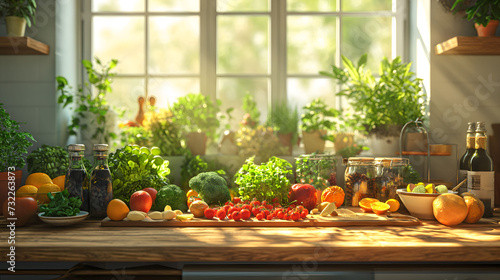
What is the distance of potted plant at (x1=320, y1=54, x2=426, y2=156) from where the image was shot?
1.98 metres

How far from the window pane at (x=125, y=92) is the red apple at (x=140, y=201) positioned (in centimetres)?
92

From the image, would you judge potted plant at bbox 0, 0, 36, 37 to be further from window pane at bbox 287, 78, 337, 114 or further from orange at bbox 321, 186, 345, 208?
orange at bbox 321, 186, 345, 208

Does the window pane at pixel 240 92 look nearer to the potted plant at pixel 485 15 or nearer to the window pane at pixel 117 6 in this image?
the window pane at pixel 117 6

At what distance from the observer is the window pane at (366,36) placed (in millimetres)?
2273

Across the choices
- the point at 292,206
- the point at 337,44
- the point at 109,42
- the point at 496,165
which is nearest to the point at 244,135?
the point at 292,206

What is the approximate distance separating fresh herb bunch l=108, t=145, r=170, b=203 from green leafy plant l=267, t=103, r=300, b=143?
2.31 feet

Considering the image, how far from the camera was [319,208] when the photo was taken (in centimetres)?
157

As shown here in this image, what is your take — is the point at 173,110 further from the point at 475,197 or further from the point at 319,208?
the point at 475,197

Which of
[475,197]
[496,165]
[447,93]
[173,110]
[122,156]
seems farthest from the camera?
[173,110]

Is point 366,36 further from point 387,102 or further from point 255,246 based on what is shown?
point 255,246

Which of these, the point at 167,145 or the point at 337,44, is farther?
the point at 337,44

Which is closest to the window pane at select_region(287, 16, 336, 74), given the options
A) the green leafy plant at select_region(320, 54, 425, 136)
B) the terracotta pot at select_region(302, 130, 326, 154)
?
the green leafy plant at select_region(320, 54, 425, 136)

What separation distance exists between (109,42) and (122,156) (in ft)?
3.01

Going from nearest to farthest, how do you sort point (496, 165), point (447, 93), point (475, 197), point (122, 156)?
point (475, 197)
point (122, 156)
point (496, 165)
point (447, 93)
